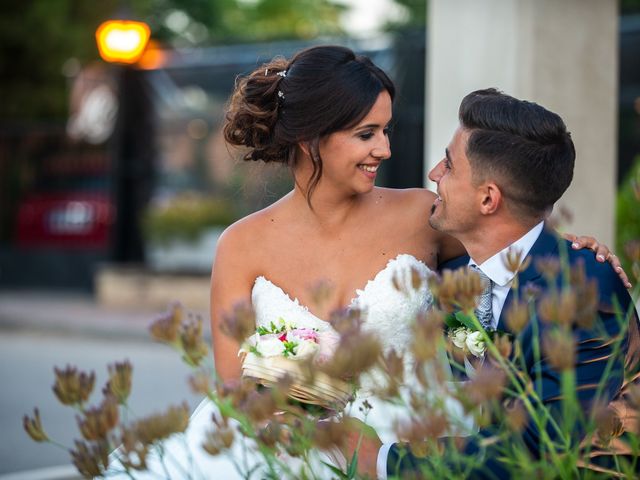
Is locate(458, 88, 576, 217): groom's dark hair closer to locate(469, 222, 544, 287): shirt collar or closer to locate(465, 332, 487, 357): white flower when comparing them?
locate(469, 222, 544, 287): shirt collar

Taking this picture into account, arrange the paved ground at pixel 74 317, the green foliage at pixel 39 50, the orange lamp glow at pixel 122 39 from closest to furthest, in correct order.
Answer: the paved ground at pixel 74 317 → the orange lamp glow at pixel 122 39 → the green foliage at pixel 39 50

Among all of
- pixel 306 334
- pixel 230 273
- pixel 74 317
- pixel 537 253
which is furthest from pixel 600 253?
pixel 74 317

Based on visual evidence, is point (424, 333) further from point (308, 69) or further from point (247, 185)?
point (247, 185)

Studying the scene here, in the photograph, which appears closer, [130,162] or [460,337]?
[460,337]

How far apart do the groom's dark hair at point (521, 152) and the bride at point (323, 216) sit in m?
0.60

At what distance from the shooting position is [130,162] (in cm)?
1609

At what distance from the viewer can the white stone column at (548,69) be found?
580 cm

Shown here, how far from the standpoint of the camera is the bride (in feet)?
11.2

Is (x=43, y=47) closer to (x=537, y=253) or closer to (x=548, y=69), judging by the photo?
(x=548, y=69)

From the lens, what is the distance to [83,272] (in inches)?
662

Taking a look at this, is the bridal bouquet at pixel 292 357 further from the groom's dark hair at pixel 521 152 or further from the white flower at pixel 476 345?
the groom's dark hair at pixel 521 152

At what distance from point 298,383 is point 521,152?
0.77m

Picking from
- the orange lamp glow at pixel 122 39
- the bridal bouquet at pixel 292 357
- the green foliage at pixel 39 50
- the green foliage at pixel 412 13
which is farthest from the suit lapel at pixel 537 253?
the green foliage at pixel 412 13

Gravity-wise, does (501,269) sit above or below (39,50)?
below
